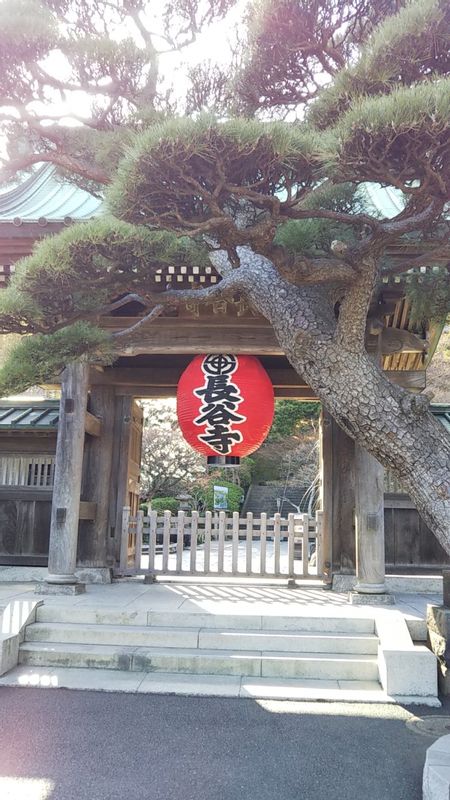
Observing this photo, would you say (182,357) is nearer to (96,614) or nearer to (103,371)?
(103,371)

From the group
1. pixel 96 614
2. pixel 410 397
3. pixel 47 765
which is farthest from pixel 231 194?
pixel 96 614

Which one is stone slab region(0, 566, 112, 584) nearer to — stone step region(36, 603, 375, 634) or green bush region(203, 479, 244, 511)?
stone step region(36, 603, 375, 634)

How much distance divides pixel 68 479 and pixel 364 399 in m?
4.03

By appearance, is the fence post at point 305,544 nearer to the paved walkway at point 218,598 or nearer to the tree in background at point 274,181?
the paved walkway at point 218,598

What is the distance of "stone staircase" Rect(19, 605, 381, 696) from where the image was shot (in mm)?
4836

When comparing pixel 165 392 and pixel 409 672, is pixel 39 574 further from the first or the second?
pixel 409 672

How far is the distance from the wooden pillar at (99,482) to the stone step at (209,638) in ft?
7.95

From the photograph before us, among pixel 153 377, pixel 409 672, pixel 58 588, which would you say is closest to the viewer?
pixel 409 672

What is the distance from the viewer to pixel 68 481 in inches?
263

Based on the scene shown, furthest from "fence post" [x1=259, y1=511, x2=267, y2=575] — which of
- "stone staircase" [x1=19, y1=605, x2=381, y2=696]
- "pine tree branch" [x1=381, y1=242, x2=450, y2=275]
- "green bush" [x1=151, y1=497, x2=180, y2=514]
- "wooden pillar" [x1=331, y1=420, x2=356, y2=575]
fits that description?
"green bush" [x1=151, y1=497, x2=180, y2=514]

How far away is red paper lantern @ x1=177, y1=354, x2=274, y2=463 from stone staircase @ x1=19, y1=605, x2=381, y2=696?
172 cm

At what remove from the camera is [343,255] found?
159 inches

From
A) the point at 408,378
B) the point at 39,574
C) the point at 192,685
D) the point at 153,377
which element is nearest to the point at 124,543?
the point at 39,574

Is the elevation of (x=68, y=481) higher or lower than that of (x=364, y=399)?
lower
